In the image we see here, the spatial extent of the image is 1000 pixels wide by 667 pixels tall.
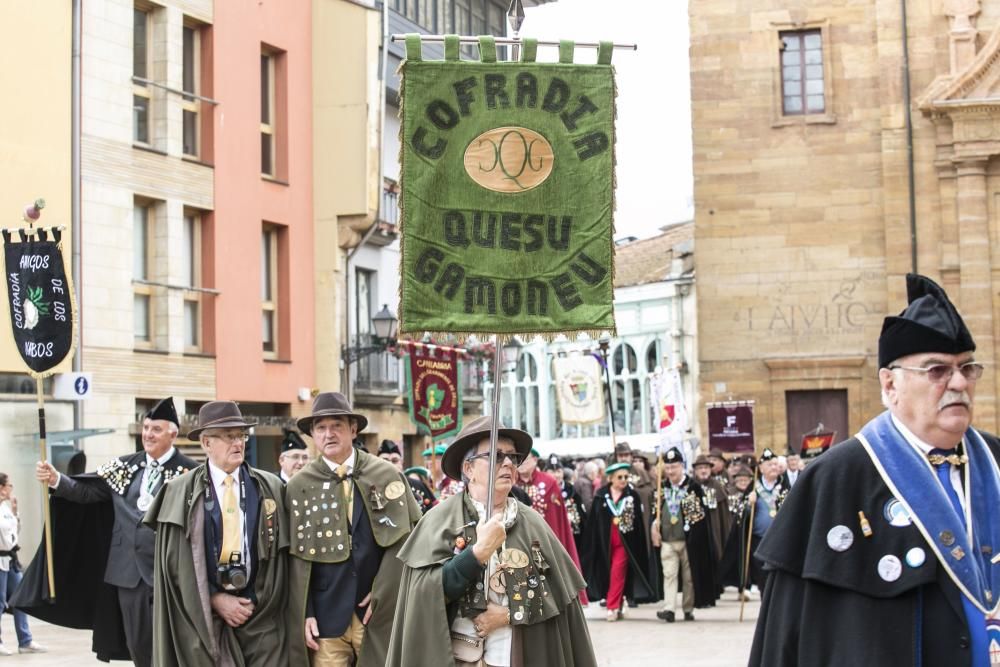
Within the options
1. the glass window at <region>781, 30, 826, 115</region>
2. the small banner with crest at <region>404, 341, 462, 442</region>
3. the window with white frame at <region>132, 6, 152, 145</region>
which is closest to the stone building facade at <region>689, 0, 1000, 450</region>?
the glass window at <region>781, 30, 826, 115</region>

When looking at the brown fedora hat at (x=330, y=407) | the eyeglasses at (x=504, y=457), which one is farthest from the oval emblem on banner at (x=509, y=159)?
the brown fedora hat at (x=330, y=407)

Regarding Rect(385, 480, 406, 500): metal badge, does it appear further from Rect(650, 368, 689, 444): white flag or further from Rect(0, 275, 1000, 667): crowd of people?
Rect(650, 368, 689, 444): white flag

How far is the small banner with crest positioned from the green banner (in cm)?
1636

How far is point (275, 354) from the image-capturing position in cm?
3172

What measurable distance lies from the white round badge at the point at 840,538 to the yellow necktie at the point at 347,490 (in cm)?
517

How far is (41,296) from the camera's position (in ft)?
40.3

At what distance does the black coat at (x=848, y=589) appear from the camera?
529 cm

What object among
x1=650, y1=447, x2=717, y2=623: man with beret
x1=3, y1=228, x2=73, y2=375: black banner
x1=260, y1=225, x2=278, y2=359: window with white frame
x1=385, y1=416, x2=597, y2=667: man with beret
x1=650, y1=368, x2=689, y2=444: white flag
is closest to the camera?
x1=385, y1=416, x2=597, y2=667: man with beret

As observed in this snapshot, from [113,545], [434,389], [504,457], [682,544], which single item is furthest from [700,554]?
[504,457]

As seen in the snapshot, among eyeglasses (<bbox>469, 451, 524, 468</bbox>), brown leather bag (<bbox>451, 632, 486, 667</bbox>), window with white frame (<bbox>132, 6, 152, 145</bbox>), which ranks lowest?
brown leather bag (<bbox>451, 632, 486, 667</bbox>)

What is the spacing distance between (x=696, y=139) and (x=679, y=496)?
57.6 ft

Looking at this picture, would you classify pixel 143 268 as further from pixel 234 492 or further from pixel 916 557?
pixel 916 557

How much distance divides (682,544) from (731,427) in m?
10.5

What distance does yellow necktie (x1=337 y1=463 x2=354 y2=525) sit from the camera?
10.3 m
